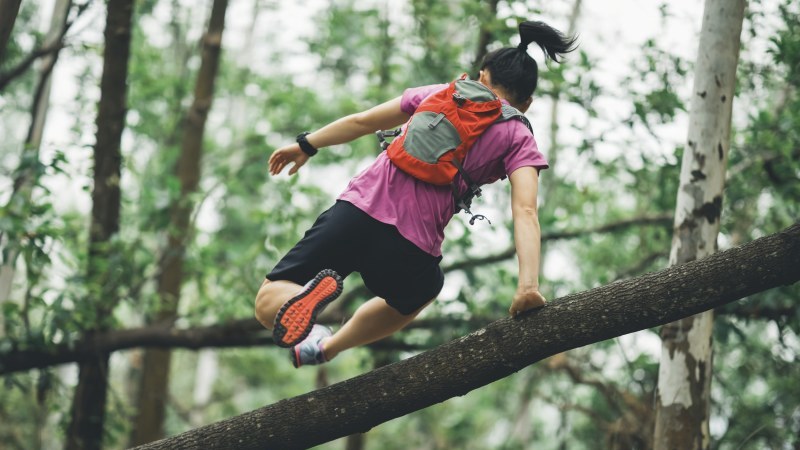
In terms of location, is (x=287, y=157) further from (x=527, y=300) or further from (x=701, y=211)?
(x=701, y=211)

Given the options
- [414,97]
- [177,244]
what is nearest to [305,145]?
[414,97]

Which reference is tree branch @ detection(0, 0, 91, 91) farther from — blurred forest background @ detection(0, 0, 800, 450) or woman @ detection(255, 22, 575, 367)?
woman @ detection(255, 22, 575, 367)

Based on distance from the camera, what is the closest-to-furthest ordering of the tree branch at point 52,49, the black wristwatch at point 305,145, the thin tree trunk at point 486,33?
the black wristwatch at point 305,145 → the tree branch at point 52,49 → the thin tree trunk at point 486,33

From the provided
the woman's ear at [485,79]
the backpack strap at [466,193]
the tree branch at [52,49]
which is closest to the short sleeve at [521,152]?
the backpack strap at [466,193]

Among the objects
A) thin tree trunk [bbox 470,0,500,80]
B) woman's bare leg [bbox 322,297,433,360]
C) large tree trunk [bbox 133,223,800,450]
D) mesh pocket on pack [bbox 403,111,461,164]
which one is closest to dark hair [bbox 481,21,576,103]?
mesh pocket on pack [bbox 403,111,461,164]

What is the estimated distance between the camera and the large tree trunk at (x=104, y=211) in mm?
5320

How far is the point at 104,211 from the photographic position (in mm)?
5934

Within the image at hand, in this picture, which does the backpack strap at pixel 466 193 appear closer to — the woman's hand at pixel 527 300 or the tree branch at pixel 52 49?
the woman's hand at pixel 527 300

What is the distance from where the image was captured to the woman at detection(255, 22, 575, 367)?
2768 mm

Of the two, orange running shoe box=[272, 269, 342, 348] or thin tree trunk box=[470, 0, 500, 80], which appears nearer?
orange running shoe box=[272, 269, 342, 348]

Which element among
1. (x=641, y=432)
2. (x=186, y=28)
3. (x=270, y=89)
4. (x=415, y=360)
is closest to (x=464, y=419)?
(x=270, y=89)

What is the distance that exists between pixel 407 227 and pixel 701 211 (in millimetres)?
1803

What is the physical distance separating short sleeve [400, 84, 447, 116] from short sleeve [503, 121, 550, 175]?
37 cm

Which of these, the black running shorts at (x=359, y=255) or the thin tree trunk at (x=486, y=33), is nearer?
the black running shorts at (x=359, y=255)
